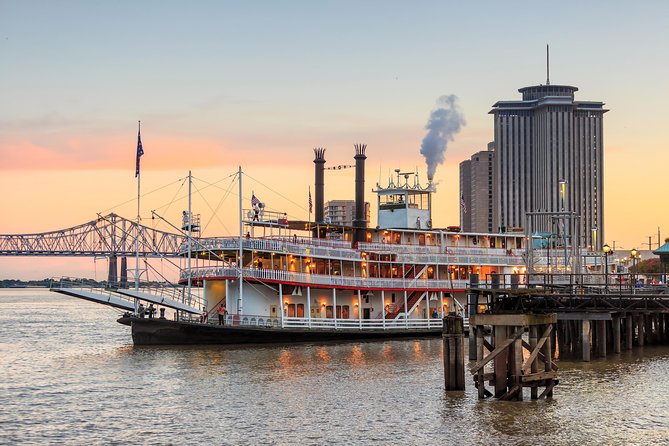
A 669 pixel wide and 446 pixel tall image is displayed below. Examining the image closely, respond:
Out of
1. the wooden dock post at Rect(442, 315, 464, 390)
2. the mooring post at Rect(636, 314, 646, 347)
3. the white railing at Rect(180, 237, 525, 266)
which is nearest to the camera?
the wooden dock post at Rect(442, 315, 464, 390)

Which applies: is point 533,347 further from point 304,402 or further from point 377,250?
point 377,250

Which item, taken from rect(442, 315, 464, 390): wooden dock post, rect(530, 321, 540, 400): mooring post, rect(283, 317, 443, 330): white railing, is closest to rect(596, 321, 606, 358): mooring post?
rect(442, 315, 464, 390): wooden dock post

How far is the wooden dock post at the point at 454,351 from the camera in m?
30.9

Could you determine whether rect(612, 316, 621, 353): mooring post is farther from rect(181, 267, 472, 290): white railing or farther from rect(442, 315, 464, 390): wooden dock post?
rect(442, 315, 464, 390): wooden dock post

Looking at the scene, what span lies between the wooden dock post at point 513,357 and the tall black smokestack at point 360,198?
30248 millimetres

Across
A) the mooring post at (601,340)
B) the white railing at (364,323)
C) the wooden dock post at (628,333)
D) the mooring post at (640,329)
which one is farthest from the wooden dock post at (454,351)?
the white railing at (364,323)

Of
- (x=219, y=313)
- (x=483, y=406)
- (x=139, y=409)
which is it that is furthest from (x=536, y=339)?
(x=219, y=313)

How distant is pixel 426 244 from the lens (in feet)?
214

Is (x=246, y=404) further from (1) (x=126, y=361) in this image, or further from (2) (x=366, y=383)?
(1) (x=126, y=361)

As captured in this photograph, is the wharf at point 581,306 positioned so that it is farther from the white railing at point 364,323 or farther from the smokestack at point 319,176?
the smokestack at point 319,176

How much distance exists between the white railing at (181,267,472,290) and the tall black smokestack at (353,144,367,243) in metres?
3.50

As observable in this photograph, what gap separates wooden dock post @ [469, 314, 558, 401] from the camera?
29.7 meters

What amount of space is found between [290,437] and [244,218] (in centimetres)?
3186

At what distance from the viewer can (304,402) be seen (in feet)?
106
